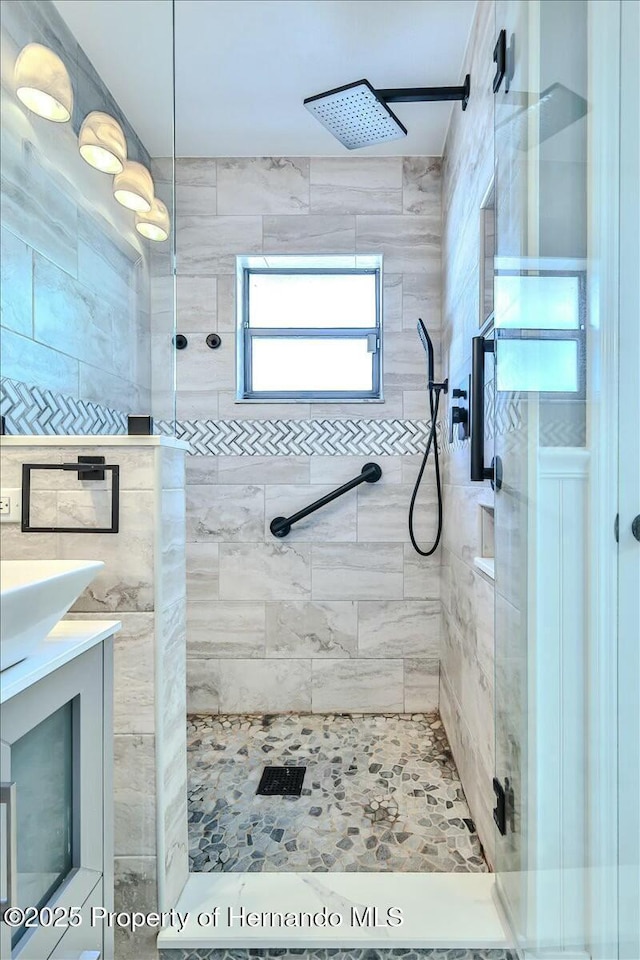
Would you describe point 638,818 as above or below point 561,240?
below

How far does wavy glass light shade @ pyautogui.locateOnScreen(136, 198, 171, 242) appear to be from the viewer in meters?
1.39

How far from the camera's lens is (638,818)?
0.94 meters

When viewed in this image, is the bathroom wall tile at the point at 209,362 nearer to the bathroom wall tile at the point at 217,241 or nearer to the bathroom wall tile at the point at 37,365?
the bathroom wall tile at the point at 217,241

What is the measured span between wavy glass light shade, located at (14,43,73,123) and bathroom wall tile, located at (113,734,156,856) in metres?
1.49

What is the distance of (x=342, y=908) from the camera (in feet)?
4.20

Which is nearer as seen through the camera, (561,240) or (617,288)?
(617,288)

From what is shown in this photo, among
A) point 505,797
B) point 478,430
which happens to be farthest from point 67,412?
point 505,797

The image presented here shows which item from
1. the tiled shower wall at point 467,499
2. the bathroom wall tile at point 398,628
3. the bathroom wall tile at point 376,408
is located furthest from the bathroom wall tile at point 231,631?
the bathroom wall tile at point 376,408

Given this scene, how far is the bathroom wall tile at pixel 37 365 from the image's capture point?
128cm

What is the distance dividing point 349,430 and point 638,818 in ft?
5.81

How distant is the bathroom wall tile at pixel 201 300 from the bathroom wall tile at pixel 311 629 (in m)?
1.31

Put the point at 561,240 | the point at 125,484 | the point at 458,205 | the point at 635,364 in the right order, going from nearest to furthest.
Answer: the point at 635,364 → the point at 561,240 → the point at 125,484 → the point at 458,205

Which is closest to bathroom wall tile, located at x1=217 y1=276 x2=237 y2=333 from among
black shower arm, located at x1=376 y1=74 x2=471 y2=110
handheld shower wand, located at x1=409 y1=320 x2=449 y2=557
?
handheld shower wand, located at x1=409 y1=320 x2=449 y2=557

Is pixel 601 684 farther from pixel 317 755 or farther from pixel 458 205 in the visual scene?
pixel 458 205
